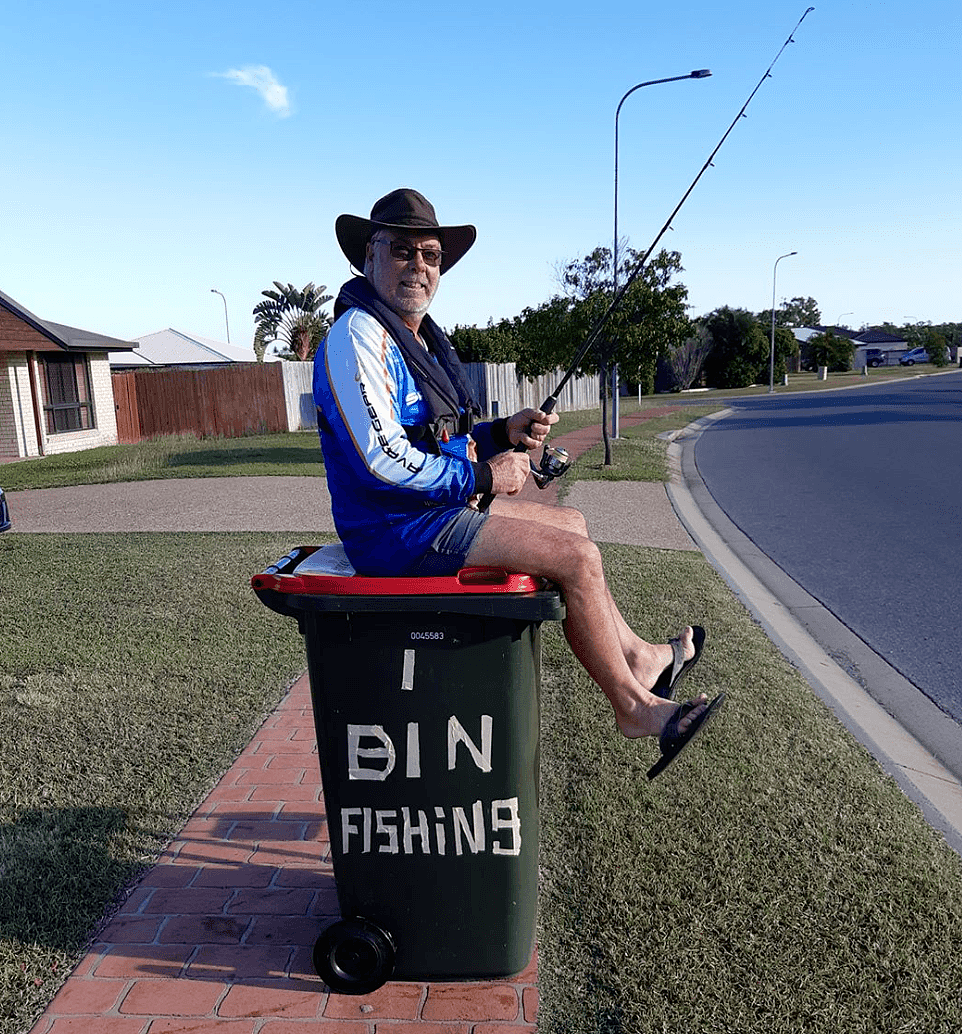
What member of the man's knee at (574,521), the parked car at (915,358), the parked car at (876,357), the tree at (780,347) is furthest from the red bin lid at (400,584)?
the parked car at (876,357)

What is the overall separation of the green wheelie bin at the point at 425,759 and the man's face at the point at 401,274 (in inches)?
30.0

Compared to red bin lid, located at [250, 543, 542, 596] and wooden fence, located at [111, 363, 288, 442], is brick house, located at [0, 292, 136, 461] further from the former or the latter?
red bin lid, located at [250, 543, 542, 596]

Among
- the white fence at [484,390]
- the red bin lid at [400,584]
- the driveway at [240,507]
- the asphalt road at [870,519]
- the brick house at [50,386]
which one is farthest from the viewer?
the white fence at [484,390]

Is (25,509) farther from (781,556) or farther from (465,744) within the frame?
(465,744)

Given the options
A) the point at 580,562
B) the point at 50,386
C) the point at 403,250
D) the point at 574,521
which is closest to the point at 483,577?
the point at 580,562

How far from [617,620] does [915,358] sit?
106 metres

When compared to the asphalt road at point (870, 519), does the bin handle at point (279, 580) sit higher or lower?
higher

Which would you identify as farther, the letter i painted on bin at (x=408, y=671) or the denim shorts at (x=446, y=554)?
the denim shorts at (x=446, y=554)

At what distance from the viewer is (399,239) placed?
2709 millimetres

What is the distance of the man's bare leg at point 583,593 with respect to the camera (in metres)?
2.46

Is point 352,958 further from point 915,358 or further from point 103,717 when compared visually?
point 915,358

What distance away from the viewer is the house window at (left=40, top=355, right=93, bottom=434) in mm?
20688

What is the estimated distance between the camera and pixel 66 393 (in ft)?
70.5

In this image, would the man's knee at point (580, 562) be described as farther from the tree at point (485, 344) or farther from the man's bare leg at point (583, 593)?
the tree at point (485, 344)
